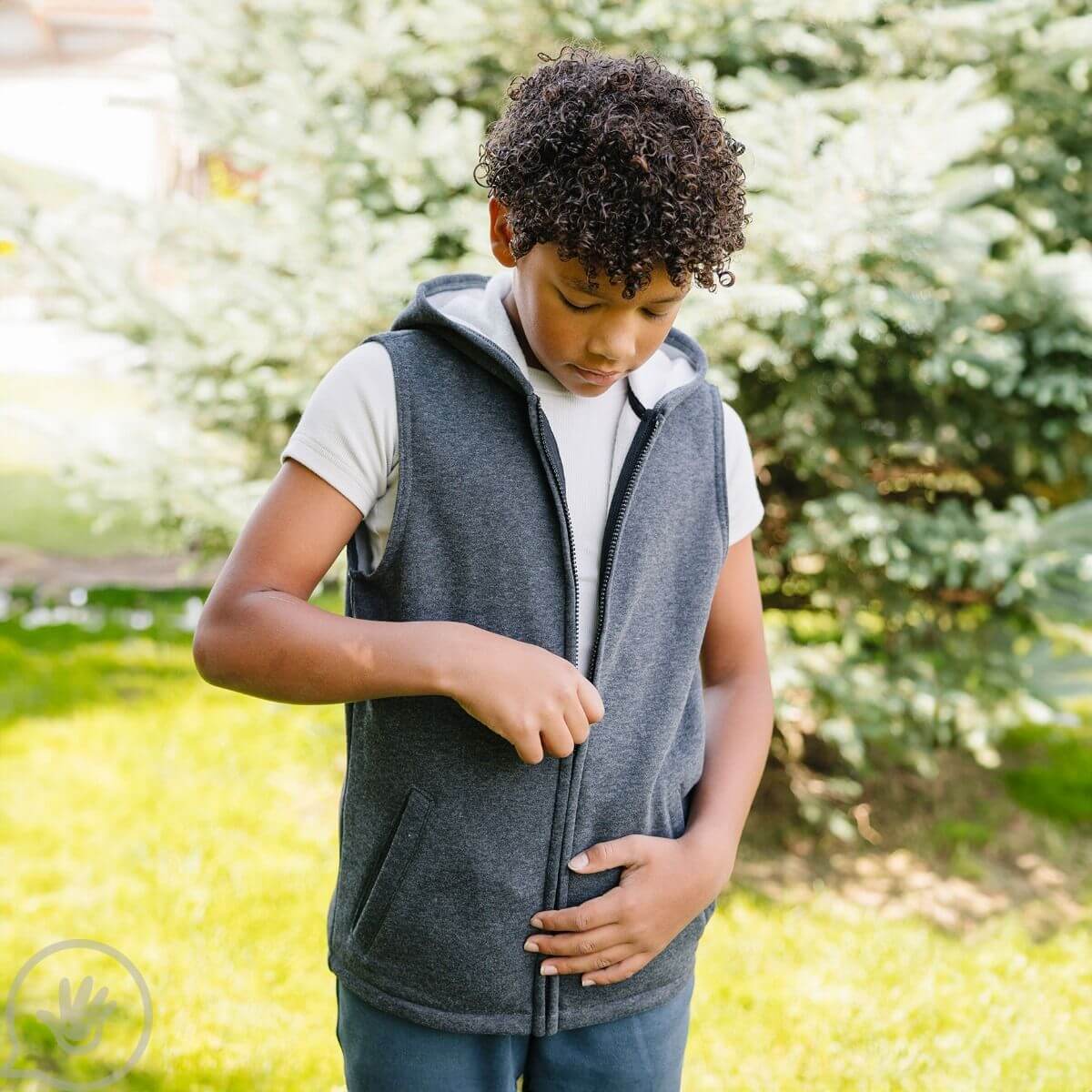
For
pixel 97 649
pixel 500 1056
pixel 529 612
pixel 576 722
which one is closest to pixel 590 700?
pixel 576 722

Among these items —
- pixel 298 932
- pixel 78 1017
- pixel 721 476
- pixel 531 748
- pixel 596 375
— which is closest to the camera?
pixel 531 748

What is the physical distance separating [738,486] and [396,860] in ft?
2.16

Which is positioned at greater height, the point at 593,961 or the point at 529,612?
the point at 529,612

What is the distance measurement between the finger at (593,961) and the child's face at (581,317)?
2.18ft

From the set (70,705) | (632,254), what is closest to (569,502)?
(632,254)

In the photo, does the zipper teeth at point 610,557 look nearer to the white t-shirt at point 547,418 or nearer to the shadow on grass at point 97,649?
the white t-shirt at point 547,418

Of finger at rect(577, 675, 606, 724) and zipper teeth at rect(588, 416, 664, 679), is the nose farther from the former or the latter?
finger at rect(577, 675, 606, 724)

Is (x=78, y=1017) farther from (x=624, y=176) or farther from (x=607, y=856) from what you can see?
(x=624, y=176)

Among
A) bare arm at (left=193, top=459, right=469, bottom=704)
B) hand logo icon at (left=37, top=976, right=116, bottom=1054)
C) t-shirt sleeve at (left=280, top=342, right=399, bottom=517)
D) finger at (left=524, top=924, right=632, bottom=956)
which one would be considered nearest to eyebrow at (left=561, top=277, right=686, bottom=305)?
t-shirt sleeve at (left=280, top=342, right=399, bottom=517)

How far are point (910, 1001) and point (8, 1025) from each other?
7.10ft

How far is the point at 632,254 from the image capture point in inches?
47.9

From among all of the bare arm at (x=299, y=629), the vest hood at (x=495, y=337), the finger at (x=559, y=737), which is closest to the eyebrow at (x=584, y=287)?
the vest hood at (x=495, y=337)

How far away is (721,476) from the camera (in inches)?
60.6

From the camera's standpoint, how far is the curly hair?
4.01 ft
